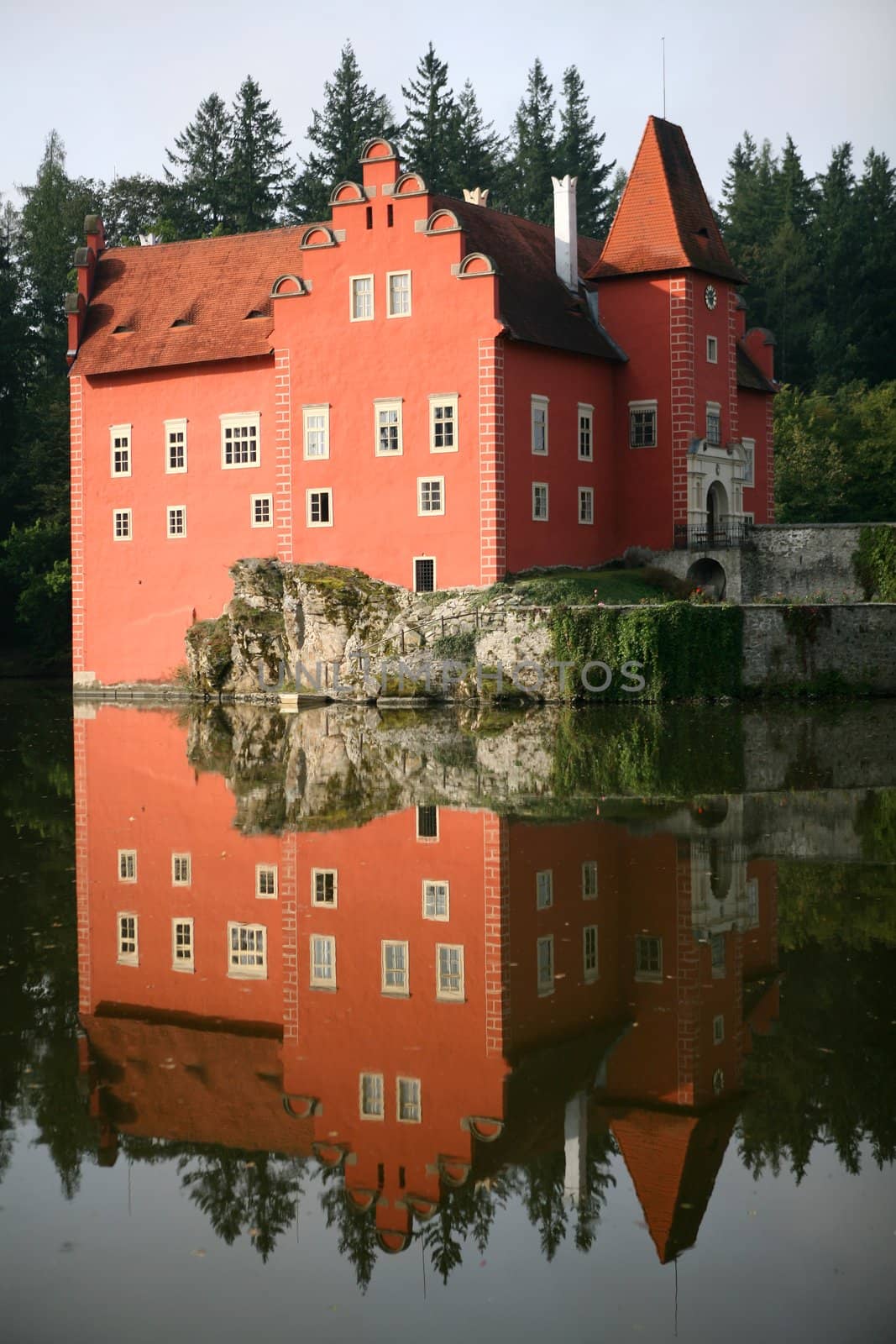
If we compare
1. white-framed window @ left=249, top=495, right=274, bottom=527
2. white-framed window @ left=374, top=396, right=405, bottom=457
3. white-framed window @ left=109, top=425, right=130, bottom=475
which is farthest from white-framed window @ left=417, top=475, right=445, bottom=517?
white-framed window @ left=109, top=425, right=130, bottom=475

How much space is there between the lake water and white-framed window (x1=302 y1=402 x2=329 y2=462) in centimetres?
2524

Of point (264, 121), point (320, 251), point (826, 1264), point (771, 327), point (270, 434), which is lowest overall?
point (826, 1264)

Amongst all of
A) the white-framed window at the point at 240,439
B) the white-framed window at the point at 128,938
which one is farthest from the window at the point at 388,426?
the white-framed window at the point at 128,938

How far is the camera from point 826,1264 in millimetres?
6656

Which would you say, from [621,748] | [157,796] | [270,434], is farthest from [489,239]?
[157,796]

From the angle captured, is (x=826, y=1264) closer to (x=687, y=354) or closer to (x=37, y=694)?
(x=687, y=354)

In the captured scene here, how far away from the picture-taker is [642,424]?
4356cm

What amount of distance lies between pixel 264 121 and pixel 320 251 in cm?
3474

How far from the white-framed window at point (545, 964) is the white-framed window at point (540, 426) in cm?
3022

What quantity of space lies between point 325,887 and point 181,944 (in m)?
1.89

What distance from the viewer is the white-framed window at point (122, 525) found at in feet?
150

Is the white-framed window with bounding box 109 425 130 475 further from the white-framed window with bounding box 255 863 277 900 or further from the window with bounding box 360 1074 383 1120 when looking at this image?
the window with bounding box 360 1074 383 1120

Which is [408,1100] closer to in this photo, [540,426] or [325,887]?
[325,887]

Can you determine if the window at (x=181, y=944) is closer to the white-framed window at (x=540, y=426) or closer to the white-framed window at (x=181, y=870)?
the white-framed window at (x=181, y=870)
